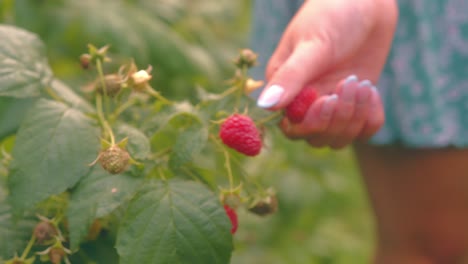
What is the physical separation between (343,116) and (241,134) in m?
0.29

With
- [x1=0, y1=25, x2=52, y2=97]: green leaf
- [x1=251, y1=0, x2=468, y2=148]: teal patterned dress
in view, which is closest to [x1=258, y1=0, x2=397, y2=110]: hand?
[x1=251, y1=0, x2=468, y2=148]: teal patterned dress

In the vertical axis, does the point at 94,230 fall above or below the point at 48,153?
below

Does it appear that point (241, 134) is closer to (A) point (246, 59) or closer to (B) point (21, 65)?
(A) point (246, 59)

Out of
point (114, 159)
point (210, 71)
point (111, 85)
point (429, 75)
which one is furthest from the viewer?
point (210, 71)

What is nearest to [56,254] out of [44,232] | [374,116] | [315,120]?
[44,232]

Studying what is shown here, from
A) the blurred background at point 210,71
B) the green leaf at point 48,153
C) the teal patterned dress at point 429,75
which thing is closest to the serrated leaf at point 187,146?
the green leaf at point 48,153

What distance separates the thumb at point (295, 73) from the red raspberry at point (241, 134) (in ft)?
0.28

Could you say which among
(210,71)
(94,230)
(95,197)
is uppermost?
(95,197)

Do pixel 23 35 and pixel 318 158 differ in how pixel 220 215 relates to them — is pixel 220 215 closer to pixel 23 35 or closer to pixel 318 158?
pixel 23 35

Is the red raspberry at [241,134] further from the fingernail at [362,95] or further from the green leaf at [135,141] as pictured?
the fingernail at [362,95]

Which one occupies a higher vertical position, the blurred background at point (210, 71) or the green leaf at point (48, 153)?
the green leaf at point (48, 153)

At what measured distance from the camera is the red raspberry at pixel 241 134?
87 centimetres

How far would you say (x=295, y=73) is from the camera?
3.40 feet

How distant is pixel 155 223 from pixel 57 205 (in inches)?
6.2
